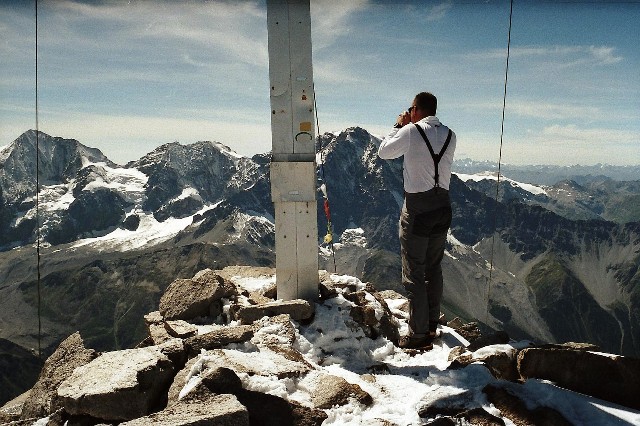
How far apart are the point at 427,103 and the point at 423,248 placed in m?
2.36

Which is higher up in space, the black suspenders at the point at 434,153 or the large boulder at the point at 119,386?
the black suspenders at the point at 434,153

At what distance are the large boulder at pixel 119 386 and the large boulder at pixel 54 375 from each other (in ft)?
1.38

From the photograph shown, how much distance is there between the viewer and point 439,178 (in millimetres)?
7105

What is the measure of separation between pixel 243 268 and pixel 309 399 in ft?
23.4

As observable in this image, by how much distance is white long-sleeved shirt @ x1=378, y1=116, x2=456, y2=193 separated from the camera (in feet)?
22.8

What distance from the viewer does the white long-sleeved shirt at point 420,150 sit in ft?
22.8

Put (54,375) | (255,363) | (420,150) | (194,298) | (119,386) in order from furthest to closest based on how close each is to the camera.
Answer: (194,298) → (420,150) → (54,375) → (255,363) → (119,386)

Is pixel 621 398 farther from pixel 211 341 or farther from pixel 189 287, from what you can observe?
pixel 189 287

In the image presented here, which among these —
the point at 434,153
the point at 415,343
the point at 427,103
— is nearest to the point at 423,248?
the point at 434,153

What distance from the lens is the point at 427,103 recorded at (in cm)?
719

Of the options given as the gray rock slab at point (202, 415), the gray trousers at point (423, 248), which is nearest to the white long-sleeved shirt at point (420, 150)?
the gray trousers at point (423, 248)

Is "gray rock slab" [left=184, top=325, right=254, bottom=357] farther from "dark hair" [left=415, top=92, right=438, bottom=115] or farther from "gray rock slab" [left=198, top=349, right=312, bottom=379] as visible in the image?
"dark hair" [left=415, top=92, right=438, bottom=115]

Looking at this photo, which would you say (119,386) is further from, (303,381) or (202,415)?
(303,381)

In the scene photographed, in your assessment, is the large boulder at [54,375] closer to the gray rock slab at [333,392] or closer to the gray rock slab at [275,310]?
the gray rock slab at [275,310]
